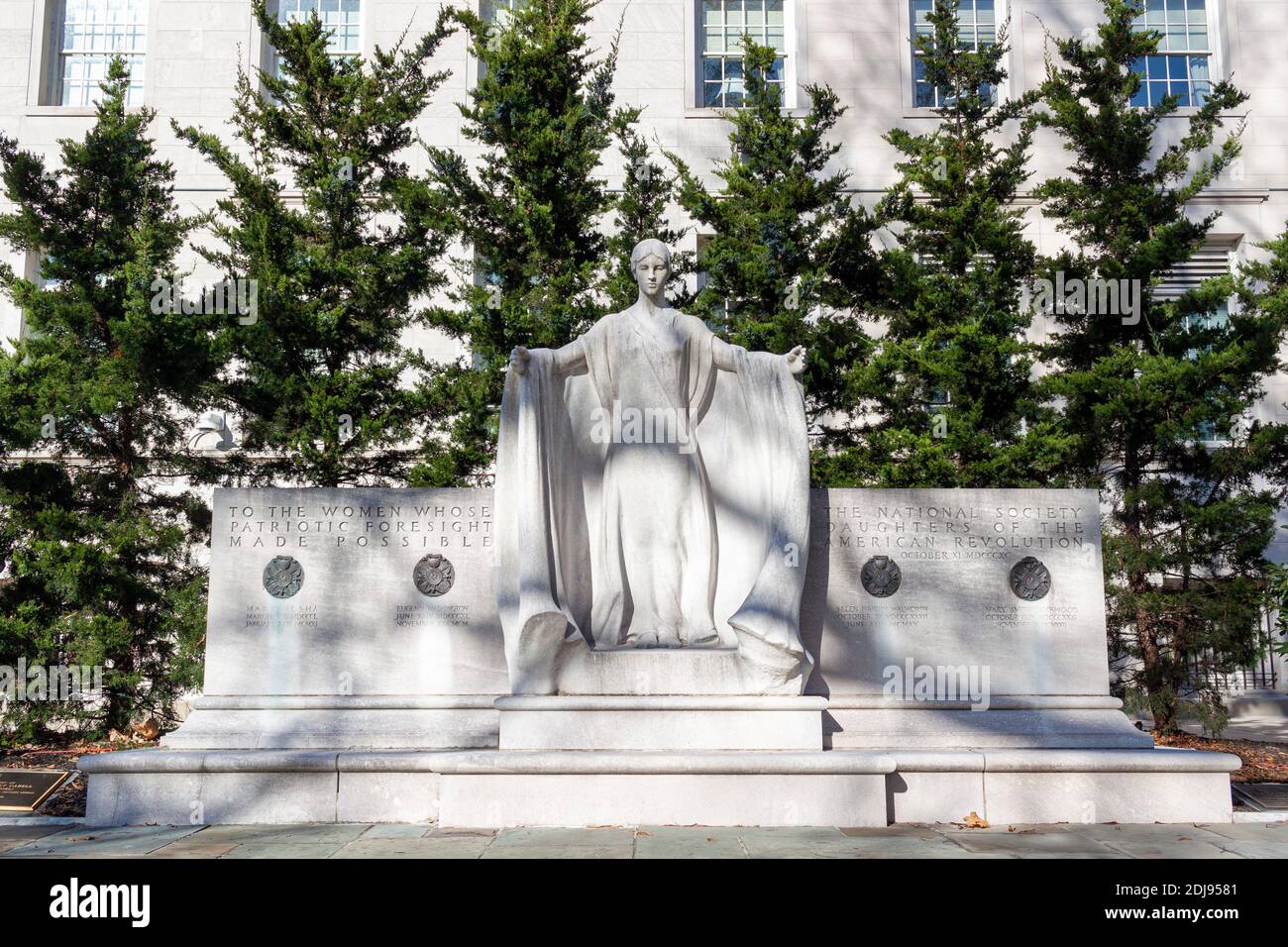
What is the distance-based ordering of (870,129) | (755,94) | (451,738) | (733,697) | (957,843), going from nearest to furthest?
(957,843) → (733,697) → (451,738) → (755,94) → (870,129)

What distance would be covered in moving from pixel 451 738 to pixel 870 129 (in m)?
Answer: 17.7

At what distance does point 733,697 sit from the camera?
8.54m

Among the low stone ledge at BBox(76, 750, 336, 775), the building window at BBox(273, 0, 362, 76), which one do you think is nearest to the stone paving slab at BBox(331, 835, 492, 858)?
the low stone ledge at BBox(76, 750, 336, 775)

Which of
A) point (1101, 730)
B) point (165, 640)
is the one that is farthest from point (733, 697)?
point (165, 640)

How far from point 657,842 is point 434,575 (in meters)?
3.39

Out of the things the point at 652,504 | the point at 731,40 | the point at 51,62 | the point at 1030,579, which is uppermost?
the point at 731,40

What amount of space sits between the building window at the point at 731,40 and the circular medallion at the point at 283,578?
1610cm

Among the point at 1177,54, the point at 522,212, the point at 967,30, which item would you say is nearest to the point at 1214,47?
the point at 1177,54

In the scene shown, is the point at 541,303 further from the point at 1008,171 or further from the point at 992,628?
the point at 992,628

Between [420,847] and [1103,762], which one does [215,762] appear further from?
[1103,762]

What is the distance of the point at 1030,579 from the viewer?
9.69m

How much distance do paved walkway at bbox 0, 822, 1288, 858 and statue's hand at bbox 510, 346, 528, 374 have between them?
137 inches

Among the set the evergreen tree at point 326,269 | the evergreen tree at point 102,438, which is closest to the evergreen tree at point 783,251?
the evergreen tree at point 326,269

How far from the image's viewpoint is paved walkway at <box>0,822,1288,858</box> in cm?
692
